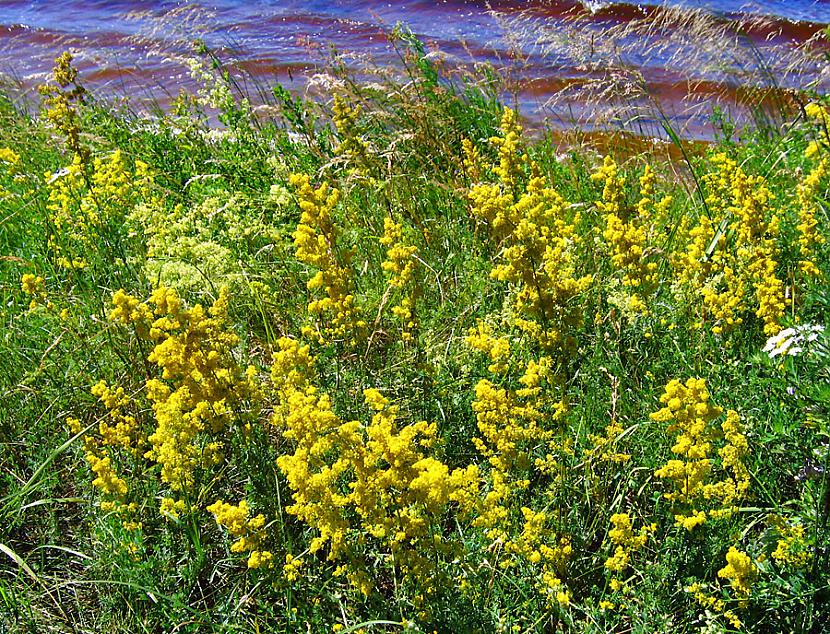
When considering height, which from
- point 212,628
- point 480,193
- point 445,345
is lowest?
point 212,628

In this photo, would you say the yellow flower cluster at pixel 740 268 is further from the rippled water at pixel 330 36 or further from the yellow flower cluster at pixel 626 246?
the rippled water at pixel 330 36

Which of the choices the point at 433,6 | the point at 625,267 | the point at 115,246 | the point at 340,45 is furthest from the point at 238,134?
the point at 433,6

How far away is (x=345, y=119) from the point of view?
3.64 meters

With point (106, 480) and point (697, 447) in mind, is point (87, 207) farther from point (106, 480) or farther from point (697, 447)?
point (697, 447)

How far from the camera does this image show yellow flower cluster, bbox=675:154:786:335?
2.81 metres

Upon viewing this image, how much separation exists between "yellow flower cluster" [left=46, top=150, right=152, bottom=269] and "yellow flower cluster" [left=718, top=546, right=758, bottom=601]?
3.20 metres

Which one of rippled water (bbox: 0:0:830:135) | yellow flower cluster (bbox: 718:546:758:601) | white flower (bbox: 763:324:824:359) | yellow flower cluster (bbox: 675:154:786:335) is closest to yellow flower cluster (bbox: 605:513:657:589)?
yellow flower cluster (bbox: 718:546:758:601)

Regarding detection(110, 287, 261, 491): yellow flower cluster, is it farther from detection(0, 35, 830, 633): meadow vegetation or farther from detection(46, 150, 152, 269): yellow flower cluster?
detection(46, 150, 152, 269): yellow flower cluster

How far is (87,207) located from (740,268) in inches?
127

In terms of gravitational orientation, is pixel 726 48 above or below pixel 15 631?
above

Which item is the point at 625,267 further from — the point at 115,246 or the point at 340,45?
the point at 340,45

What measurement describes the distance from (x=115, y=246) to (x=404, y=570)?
2667mm

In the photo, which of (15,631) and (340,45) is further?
(340,45)

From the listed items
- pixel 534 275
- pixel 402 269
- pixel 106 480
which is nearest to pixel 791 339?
pixel 534 275
